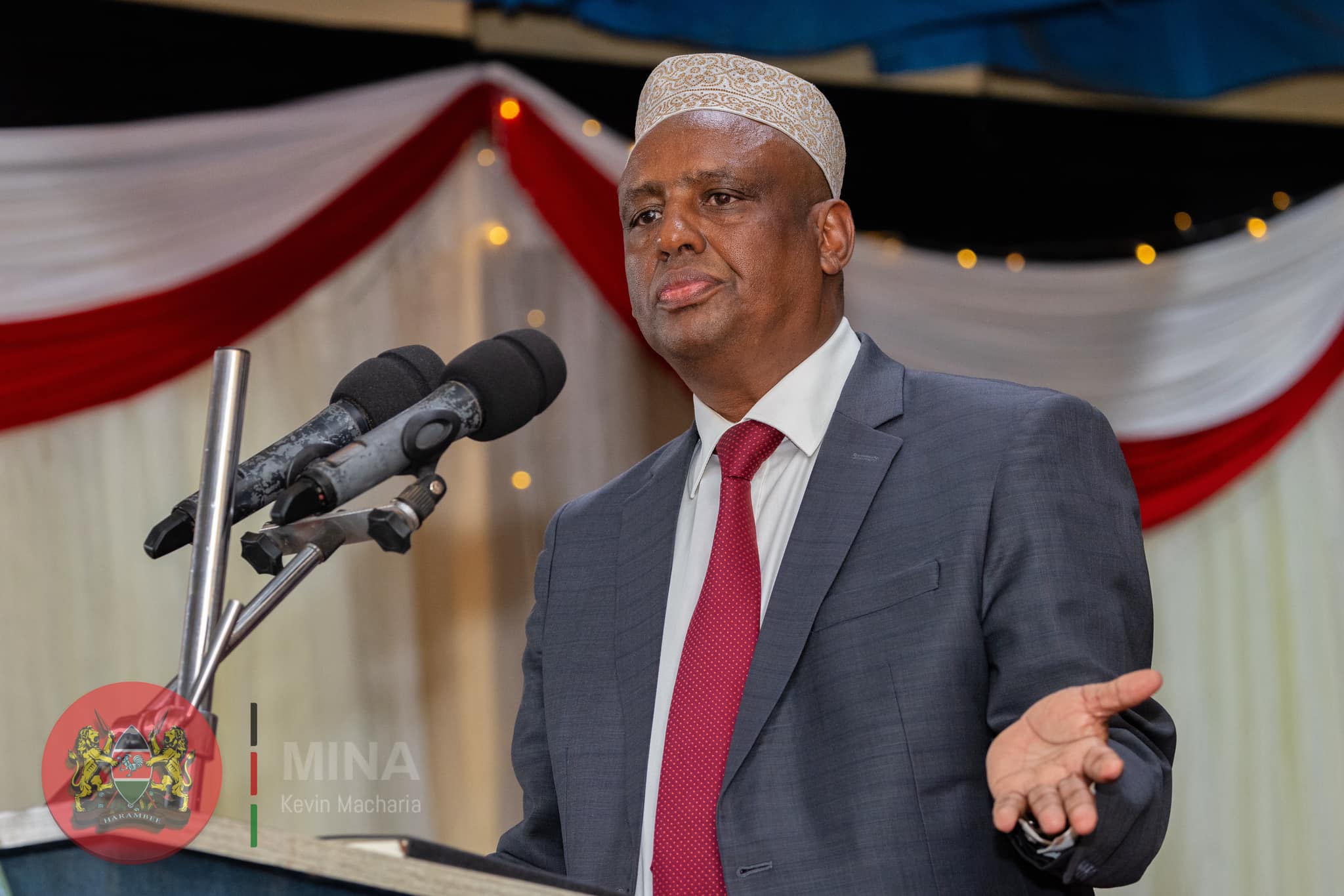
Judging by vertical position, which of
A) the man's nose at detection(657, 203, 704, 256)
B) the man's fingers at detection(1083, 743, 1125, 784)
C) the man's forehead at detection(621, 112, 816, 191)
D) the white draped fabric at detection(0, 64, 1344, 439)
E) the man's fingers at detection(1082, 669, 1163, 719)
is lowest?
the man's fingers at detection(1083, 743, 1125, 784)

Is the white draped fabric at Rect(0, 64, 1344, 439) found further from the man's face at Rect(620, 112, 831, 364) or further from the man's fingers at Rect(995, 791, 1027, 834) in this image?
the man's fingers at Rect(995, 791, 1027, 834)

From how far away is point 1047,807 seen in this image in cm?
131

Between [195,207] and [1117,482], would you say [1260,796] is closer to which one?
[1117,482]

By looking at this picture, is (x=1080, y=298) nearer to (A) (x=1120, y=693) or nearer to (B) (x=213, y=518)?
(A) (x=1120, y=693)

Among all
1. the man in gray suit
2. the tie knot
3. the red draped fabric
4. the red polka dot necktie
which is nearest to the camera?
the man in gray suit

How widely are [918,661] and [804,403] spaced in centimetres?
49

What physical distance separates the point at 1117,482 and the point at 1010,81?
11.5ft

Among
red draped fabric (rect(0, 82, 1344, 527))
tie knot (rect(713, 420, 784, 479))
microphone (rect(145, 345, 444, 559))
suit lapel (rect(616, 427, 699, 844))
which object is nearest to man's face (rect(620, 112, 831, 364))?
tie knot (rect(713, 420, 784, 479))

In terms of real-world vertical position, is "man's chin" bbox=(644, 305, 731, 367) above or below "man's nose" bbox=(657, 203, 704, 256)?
below

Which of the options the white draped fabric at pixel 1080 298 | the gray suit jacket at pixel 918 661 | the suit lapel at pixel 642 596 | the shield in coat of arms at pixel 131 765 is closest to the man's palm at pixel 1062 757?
the gray suit jacket at pixel 918 661

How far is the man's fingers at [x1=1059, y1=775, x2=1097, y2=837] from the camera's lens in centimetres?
128

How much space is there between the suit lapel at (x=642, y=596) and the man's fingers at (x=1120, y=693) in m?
0.73

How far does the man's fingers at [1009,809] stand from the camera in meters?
1.32

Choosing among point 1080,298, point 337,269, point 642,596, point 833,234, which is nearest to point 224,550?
point 642,596
